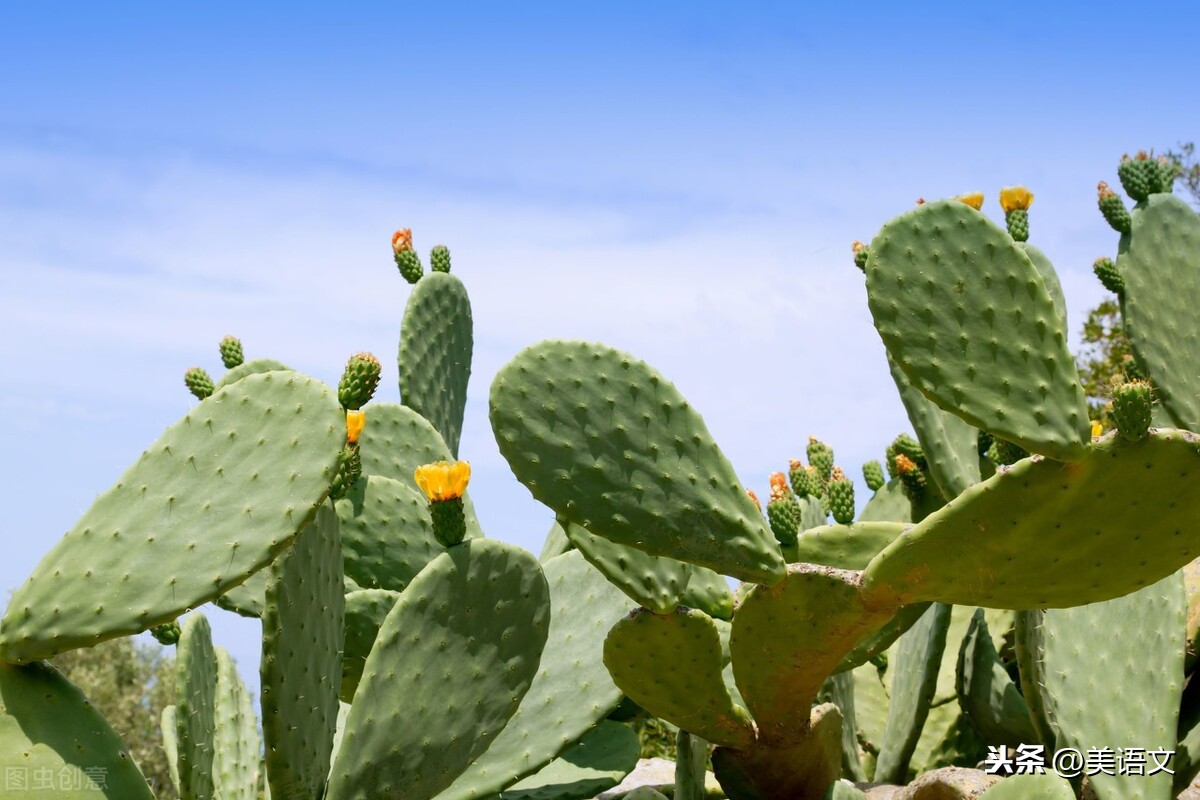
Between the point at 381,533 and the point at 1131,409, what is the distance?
2048 mm

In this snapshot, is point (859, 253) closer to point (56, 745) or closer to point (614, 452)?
point (614, 452)

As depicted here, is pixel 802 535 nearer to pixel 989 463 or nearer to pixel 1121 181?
pixel 989 463

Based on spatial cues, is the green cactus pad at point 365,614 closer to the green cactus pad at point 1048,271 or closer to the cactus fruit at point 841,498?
the cactus fruit at point 841,498

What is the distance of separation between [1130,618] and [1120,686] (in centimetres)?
20

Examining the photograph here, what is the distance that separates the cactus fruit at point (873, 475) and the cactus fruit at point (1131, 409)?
114 inches

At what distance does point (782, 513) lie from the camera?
3.12 metres

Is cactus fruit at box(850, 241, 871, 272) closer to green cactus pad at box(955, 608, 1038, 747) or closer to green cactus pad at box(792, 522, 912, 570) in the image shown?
green cactus pad at box(792, 522, 912, 570)

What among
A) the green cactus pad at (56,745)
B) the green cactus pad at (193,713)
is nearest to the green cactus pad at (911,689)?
the green cactus pad at (193,713)

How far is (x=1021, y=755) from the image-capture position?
13.0 feet

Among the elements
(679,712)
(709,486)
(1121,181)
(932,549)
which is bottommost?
(679,712)

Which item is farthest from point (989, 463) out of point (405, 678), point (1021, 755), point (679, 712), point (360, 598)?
point (405, 678)

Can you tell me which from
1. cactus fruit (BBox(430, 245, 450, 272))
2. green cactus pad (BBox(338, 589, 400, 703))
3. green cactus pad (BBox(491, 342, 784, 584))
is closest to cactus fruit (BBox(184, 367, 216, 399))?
cactus fruit (BBox(430, 245, 450, 272))

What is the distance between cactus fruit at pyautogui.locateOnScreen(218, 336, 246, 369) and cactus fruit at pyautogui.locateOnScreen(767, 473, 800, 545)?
2377 mm

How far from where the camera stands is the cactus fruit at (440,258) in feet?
16.5
